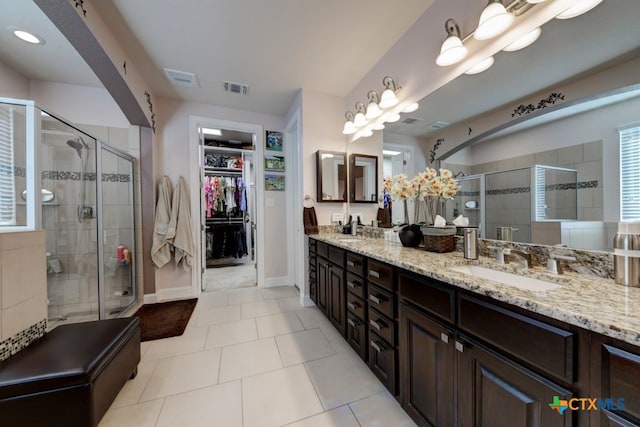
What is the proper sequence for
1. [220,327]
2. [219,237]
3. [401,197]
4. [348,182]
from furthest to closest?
[219,237] → [348,182] → [220,327] → [401,197]

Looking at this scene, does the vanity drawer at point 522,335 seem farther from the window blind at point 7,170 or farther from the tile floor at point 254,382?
the window blind at point 7,170

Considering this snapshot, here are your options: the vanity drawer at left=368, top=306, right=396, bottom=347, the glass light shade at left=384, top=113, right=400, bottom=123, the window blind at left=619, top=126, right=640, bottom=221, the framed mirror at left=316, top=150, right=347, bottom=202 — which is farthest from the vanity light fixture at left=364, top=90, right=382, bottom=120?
the vanity drawer at left=368, top=306, right=396, bottom=347

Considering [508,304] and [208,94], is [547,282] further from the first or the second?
[208,94]

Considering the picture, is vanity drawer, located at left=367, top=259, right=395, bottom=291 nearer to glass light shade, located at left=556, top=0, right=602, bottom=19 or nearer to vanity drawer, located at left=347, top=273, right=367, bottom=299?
vanity drawer, located at left=347, top=273, right=367, bottom=299

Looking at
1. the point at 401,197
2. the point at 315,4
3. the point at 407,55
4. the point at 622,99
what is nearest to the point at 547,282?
the point at 622,99

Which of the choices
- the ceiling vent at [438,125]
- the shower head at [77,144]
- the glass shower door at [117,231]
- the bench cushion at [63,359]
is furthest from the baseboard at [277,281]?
the ceiling vent at [438,125]

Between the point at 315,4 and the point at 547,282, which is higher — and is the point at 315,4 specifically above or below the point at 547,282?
above

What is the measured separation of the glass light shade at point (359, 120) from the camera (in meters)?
2.54

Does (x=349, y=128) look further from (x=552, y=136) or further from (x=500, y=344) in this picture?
(x=500, y=344)

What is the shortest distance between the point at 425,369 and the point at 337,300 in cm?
99

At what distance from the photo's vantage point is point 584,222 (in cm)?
104

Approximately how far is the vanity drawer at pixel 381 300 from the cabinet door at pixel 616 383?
2.63ft

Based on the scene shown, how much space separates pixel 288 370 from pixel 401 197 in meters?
1.57

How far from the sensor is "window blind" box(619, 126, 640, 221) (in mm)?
870
